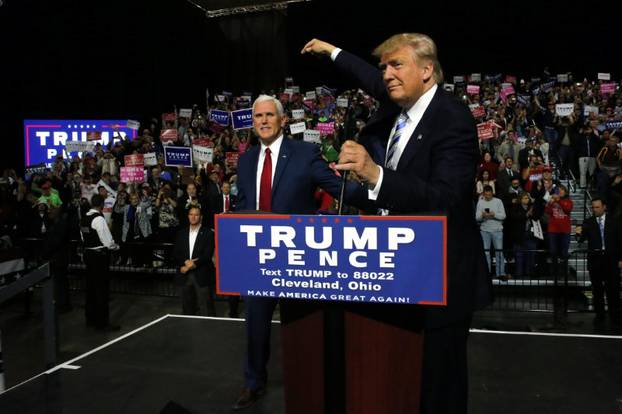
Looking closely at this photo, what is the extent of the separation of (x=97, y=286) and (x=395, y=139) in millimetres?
6982

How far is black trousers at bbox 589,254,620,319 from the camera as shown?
790cm

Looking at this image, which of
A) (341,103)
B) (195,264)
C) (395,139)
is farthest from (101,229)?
(341,103)

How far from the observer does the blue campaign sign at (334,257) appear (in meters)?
1.48

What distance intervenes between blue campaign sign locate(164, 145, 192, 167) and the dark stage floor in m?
7.15

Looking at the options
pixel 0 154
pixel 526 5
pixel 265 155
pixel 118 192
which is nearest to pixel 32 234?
pixel 118 192

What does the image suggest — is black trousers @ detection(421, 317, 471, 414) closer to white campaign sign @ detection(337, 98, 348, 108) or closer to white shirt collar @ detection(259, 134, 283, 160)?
white shirt collar @ detection(259, 134, 283, 160)

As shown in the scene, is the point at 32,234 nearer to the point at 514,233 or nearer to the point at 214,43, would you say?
the point at 514,233

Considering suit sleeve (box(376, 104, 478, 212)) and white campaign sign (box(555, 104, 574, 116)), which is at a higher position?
white campaign sign (box(555, 104, 574, 116))

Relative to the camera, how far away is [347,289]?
1.54 meters

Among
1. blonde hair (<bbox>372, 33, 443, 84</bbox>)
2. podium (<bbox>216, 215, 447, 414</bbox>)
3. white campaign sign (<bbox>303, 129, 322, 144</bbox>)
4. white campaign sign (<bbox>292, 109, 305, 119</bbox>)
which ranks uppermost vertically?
white campaign sign (<bbox>292, 109, 305, 119</bbox>)

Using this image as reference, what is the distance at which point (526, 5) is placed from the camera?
76.2ft

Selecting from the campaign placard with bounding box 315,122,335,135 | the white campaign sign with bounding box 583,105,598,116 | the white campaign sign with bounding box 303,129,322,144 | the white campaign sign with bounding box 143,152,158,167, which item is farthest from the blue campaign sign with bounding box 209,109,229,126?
the white campaign sign with bounding box 583,105,598,116

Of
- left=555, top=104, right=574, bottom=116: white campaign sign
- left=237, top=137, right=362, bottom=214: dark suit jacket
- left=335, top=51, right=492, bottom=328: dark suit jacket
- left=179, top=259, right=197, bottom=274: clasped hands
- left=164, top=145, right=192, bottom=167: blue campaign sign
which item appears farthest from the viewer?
left=555, top=104, right=574, bottom=116: white campaign sign

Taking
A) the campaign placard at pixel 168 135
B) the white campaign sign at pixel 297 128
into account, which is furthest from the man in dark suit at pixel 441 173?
the campaign placard at pixel 168 135
